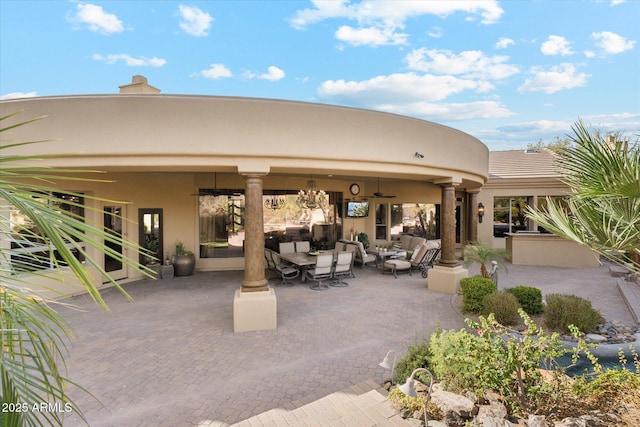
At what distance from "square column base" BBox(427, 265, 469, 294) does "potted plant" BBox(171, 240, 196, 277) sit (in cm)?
853

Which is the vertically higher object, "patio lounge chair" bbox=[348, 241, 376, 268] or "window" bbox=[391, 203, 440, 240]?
"window" bbox=[391, 203, 440, 240]

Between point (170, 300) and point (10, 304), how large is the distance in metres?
8.38

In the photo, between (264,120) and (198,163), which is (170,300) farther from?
(264,120)

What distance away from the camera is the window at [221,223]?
43.7ft

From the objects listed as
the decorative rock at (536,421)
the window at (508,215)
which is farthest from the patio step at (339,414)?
the window at (508,215)

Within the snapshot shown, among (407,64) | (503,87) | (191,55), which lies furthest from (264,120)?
(503,87)

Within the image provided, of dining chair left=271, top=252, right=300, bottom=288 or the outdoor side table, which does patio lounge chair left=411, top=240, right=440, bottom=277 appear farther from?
the outdoor side table

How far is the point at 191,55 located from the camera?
20.7 metres

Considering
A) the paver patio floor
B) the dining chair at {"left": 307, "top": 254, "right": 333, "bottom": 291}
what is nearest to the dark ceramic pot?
the paver patio floor

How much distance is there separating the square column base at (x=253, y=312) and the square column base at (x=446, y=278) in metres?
5.49

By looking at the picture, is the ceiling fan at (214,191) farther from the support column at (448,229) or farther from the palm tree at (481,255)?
the palm tree at (481,255)

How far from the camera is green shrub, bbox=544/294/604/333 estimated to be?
22.8 ft

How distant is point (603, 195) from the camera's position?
338 cm

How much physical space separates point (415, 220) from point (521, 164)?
22.8 ft
